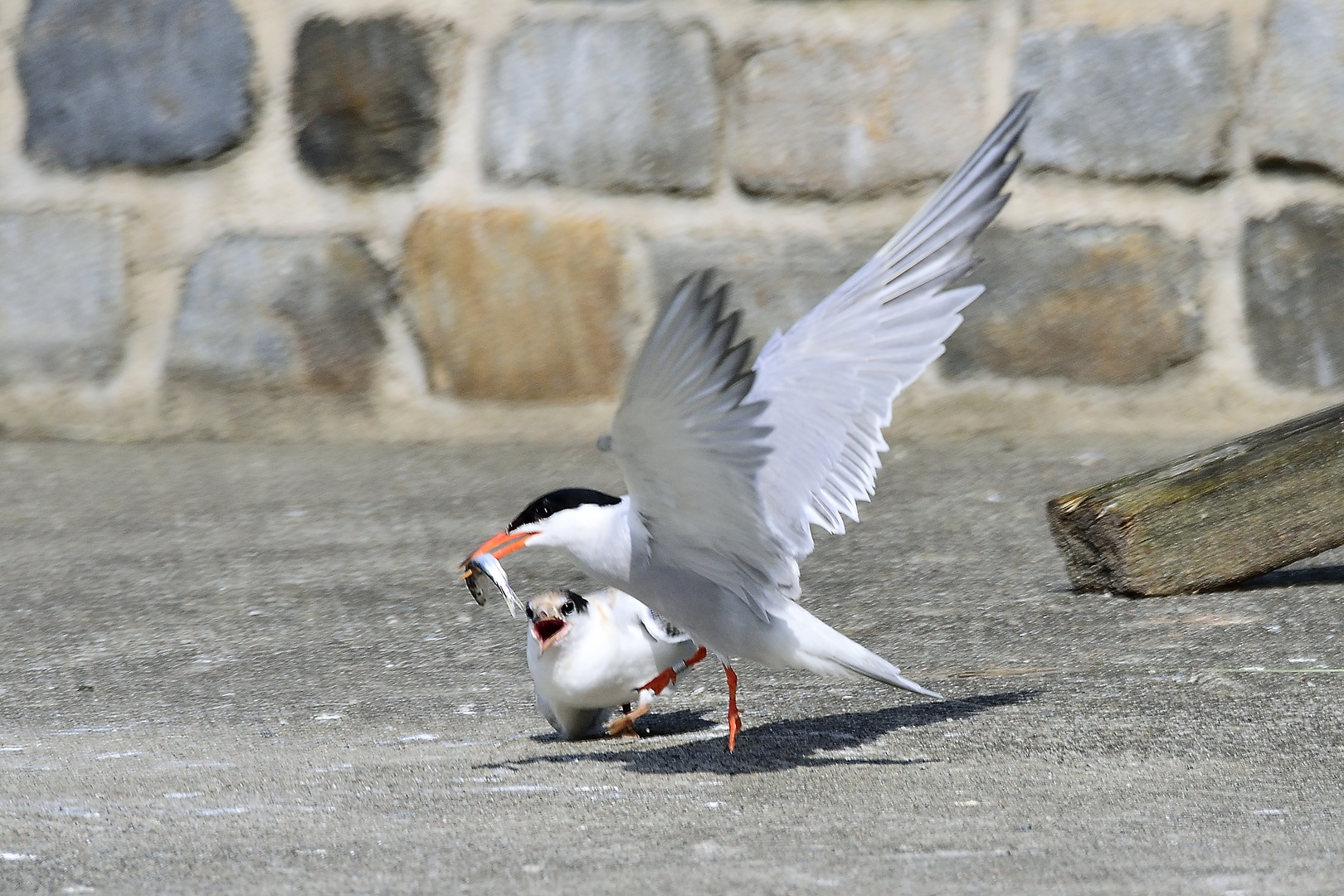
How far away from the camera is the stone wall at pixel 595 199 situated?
457 cm

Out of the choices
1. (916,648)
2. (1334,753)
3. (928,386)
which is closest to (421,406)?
(928,386)

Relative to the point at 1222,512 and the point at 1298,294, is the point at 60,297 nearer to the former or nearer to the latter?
the point at 1222,512

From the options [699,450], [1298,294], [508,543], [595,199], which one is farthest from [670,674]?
[1298,294]

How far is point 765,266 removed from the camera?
15.4ft

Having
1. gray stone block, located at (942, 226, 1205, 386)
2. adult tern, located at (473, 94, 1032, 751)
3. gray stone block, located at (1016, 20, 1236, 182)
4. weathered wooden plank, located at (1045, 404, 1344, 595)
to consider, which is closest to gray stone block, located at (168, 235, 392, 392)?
gray stone block, located at (942, 226, 1205, 386)

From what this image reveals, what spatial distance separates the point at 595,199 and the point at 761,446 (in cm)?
249

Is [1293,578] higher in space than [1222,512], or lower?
lower

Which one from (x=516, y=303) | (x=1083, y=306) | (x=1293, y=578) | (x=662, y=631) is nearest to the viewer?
(x=662, y=631)

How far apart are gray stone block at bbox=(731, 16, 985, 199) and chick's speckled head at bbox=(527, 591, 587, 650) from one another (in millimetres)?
2180

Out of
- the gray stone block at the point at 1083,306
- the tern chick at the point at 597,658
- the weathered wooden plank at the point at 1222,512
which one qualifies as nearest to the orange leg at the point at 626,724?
the tern chick at the point at 597,658

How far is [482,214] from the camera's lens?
4711mm

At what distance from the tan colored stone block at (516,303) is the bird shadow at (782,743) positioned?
2.02m

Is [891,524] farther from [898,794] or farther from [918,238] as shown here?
[898,794]

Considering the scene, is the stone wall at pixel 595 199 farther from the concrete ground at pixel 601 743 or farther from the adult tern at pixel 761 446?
the adult tern at pixel 761 446
